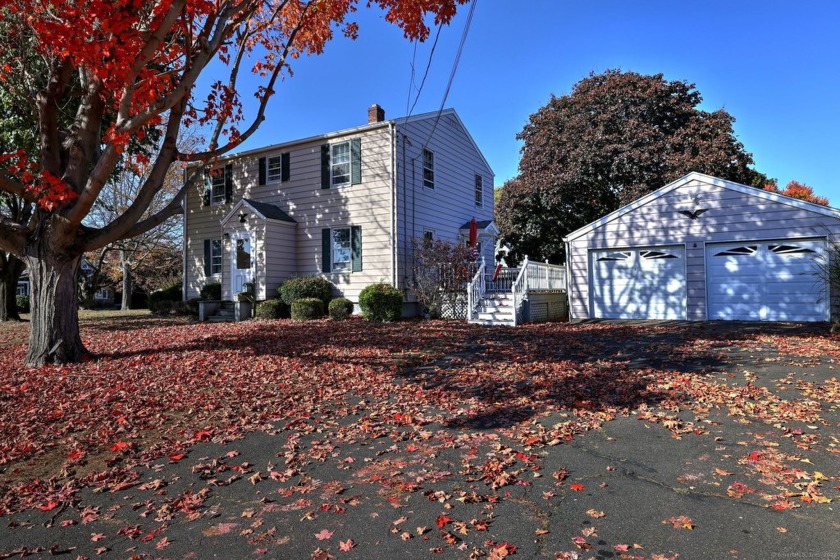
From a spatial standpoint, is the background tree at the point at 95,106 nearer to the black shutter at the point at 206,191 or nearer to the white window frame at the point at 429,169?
the white window frame at the point at 429,169

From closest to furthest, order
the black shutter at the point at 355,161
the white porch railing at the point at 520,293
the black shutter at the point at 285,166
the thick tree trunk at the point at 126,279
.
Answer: the white porch railing at the point at 520,293 → the black shutter at the point at 355,161 → the black shutter at the point at 285,166 → the thick tree trunk at the point at 126,279

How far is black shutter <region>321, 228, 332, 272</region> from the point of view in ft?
55.9

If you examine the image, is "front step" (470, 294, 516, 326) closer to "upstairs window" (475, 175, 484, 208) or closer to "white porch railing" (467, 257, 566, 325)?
"white porch railing" (467, 257, 566, 325)

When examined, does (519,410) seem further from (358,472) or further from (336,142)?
(336,142)

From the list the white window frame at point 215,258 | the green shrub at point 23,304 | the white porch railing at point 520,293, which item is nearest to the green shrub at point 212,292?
the white window frame at point 215,258

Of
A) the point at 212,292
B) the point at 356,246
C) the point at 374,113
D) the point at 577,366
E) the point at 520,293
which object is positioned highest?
the point at 374,113

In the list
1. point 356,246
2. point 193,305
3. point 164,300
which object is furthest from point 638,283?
point 164,300

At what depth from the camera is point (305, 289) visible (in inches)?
627

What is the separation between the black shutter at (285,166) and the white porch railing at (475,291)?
26.8 ft

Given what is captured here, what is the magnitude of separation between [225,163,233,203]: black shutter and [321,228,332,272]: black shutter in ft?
16.4

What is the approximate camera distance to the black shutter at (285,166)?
1797 centimetres

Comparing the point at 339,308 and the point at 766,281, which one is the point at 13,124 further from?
the point at 766,281

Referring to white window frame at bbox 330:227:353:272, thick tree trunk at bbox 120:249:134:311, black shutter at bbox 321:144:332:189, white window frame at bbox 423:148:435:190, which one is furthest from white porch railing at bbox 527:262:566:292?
thick tree trunk at bbox 120:249:134:311

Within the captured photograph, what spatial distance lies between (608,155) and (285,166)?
12808 millimetres
